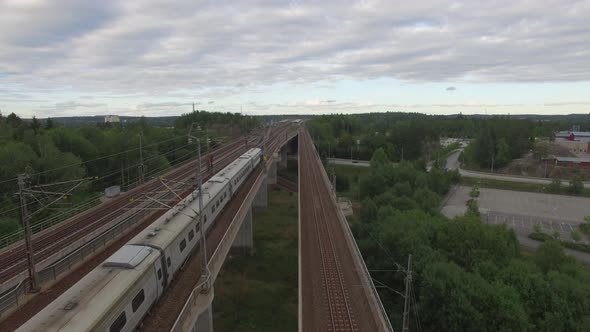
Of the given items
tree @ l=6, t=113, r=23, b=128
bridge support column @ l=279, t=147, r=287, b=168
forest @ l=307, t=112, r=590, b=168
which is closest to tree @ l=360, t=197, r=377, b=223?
bridge support column @ l=279, t=147, r=287, b=168

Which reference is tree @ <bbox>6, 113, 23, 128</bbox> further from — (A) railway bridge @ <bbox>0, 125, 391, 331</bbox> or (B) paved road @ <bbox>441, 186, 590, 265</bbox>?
(B) paved road @ <bbox>441, 186, 590, 265</bbox>

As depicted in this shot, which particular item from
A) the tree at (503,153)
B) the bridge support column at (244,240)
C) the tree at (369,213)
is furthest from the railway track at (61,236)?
the tree at (503,153)

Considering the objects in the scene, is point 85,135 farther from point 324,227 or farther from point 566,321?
point 566,321

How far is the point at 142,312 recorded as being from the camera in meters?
16.7

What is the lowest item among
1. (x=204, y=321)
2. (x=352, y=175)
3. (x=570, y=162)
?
(x=352, y=175)

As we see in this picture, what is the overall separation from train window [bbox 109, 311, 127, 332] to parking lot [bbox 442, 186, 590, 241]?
57007 millimetres

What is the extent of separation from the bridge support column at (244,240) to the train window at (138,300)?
26511 mm

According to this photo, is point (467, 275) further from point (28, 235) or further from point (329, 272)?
point (28, 235)

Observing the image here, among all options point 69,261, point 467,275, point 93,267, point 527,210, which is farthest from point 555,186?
point 69,261

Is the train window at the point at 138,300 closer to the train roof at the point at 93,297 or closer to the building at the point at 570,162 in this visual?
the train roof at the point at 93,297

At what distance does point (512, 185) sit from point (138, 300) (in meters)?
89.9

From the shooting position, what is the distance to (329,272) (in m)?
28.7

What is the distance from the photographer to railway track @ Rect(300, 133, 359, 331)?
21.8 metres

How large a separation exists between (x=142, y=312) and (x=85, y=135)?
67.4 metres
